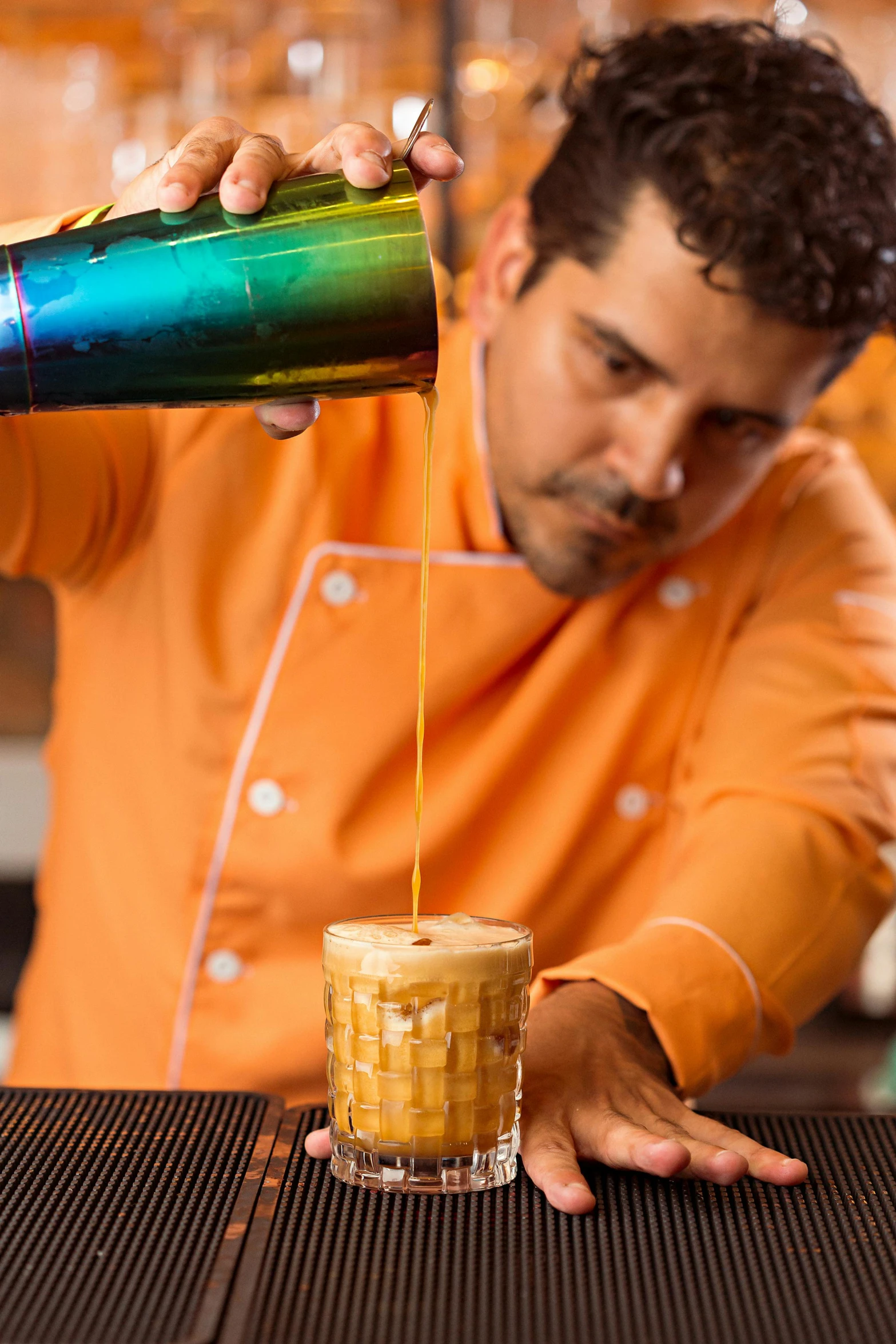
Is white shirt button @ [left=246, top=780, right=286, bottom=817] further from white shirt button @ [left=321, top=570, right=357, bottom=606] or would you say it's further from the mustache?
the mustache

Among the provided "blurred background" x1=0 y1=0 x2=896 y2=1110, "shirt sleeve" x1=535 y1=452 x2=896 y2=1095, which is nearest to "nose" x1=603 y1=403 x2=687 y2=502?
"shirt sleeve" x1=535 y1=452 x2=896 y2=1095

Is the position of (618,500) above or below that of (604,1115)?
above

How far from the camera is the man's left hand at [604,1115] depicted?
88cm

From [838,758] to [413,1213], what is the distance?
762 mm

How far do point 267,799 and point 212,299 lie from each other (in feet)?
2.33

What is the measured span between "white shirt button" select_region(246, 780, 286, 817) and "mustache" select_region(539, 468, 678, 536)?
0.43 metres

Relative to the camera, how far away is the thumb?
33.0 inches

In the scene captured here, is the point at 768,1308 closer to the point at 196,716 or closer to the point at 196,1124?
the point at 196,1124

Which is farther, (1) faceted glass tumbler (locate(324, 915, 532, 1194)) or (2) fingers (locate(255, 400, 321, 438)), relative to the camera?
(2) fingers (locate(255, 400, 321, 438))

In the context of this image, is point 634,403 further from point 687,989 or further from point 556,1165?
point 556,1165

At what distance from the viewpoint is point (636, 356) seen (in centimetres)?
131

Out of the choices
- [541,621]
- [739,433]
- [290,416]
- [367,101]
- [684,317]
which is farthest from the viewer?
[367,101]

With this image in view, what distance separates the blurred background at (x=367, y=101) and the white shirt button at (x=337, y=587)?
3.21 feet

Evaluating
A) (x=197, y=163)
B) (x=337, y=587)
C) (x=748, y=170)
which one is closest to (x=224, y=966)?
(x=337, y=587)
